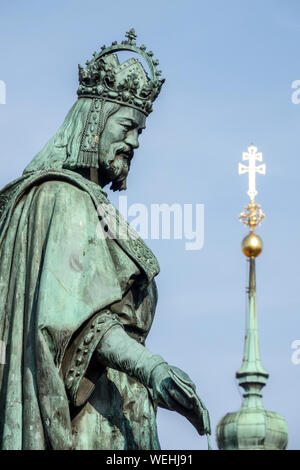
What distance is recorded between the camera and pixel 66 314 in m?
16.9

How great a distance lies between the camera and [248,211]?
103188 millimetres

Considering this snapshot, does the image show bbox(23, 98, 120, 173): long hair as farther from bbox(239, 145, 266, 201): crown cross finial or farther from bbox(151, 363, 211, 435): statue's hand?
bbox(239, 145, 266, 201): crown cross finial

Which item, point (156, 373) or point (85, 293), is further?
point (85, 293)

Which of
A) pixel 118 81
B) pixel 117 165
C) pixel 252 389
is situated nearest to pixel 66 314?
pixel 117 165

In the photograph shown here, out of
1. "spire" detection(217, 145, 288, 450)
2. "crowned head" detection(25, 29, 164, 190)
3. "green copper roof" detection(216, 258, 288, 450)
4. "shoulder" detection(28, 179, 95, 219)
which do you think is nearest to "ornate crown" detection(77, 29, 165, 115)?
"crowned head" detection(25, 29, 164, 190)

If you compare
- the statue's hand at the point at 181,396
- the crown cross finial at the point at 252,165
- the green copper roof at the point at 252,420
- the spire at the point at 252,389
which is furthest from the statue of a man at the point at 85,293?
the crown cross finial at the point at 252,165

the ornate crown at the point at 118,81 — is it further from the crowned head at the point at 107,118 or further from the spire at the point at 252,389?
the spire at the point at 252,389

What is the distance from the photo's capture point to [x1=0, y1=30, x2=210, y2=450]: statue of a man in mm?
16734

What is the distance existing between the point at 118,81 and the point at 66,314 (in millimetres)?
2757

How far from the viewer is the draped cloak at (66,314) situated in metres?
16.8

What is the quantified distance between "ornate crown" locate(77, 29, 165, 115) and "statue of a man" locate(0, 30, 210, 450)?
Result: 10 millimetres

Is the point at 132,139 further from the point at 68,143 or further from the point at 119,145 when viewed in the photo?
the point at 68,143
